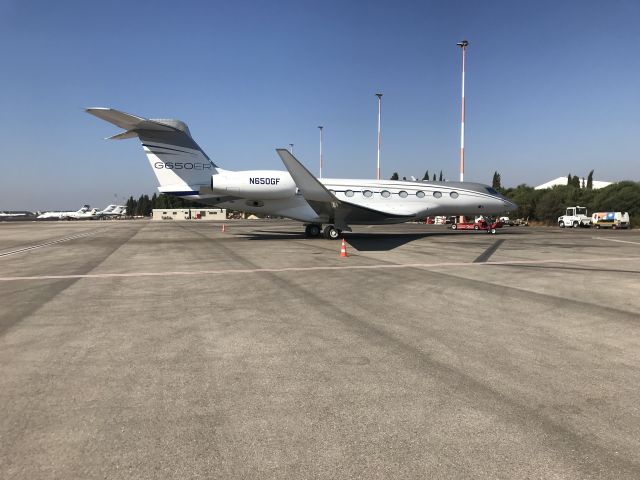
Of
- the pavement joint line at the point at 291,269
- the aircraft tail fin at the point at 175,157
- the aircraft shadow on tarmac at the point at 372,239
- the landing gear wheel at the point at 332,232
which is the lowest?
the pavement joint line at the point at 291,269

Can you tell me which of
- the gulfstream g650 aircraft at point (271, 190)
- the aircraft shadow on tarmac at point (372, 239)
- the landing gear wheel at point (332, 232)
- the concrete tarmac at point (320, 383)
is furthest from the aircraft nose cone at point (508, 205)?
the concrete tarmac at point (320, 383)

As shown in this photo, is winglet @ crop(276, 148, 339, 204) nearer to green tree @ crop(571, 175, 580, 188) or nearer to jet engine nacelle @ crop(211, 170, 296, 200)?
jet engine nacelle @ crop(211, 170, 296, 200)

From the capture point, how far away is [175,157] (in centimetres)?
2103

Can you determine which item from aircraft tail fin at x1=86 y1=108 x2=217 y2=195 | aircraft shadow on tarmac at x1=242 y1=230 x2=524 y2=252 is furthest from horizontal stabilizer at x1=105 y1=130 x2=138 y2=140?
aircraft shadow on tarmac at x1=242 y1=230 x2=524 y2=252

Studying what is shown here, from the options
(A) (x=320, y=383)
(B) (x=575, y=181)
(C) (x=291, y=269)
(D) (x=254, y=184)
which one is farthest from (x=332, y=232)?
(B) (x=575, y=181)

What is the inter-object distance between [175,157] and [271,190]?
17.1ft

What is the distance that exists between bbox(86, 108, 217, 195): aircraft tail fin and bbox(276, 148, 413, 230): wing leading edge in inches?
229

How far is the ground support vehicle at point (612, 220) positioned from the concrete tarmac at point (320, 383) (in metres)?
41.9

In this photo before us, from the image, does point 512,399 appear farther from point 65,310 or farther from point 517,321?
point 65,310

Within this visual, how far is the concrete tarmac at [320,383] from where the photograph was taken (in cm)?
256

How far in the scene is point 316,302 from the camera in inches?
281

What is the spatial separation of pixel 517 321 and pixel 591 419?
2991mm

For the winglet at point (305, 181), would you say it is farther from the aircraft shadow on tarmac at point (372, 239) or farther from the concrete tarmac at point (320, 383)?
the concrete tarmac at point (320, 383)

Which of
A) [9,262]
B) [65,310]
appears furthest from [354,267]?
[9,262]
